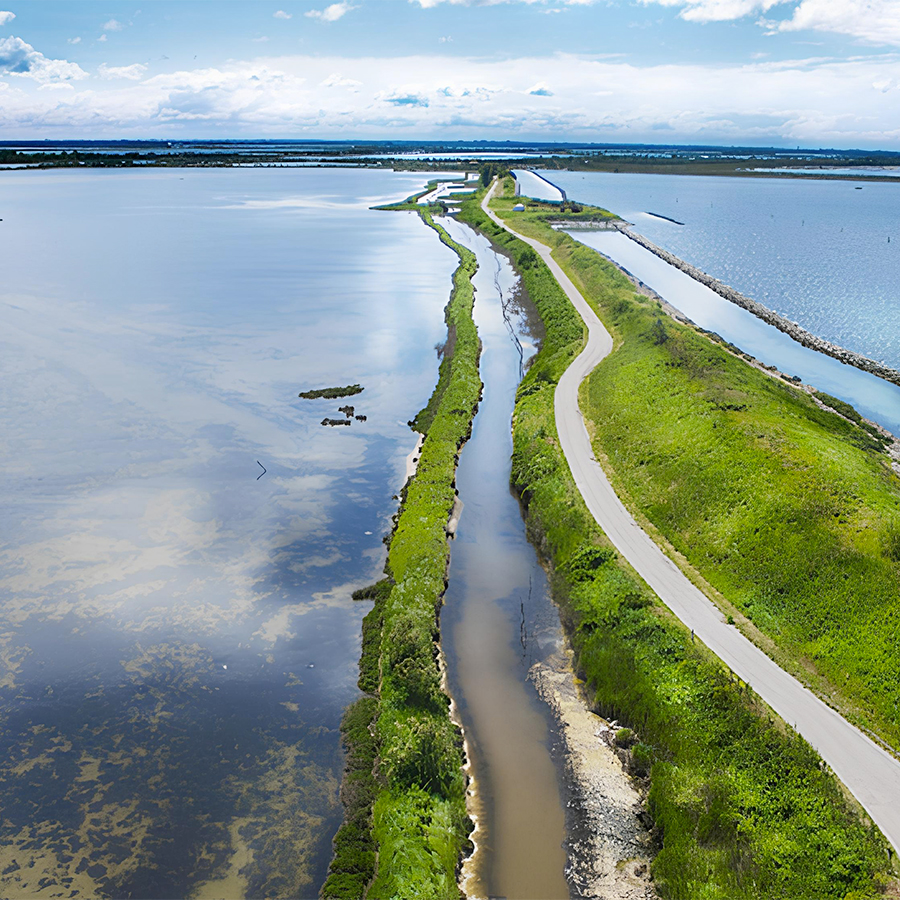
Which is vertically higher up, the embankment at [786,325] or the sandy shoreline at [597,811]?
the embankment at [786,325]

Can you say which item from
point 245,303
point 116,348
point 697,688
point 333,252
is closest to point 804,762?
point 697,688

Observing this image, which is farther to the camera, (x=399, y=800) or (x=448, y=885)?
(x=399, y=800)

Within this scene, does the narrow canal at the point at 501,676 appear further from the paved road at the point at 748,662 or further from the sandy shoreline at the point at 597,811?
the paved road at the point at 748,662

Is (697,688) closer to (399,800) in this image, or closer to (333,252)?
(399,800)

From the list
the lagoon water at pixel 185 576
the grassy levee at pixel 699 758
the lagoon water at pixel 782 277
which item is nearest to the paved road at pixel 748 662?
the grassy levee at pixel 699 758

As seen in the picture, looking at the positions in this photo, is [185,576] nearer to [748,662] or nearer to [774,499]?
[748,662]

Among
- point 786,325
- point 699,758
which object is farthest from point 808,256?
point 699,758
